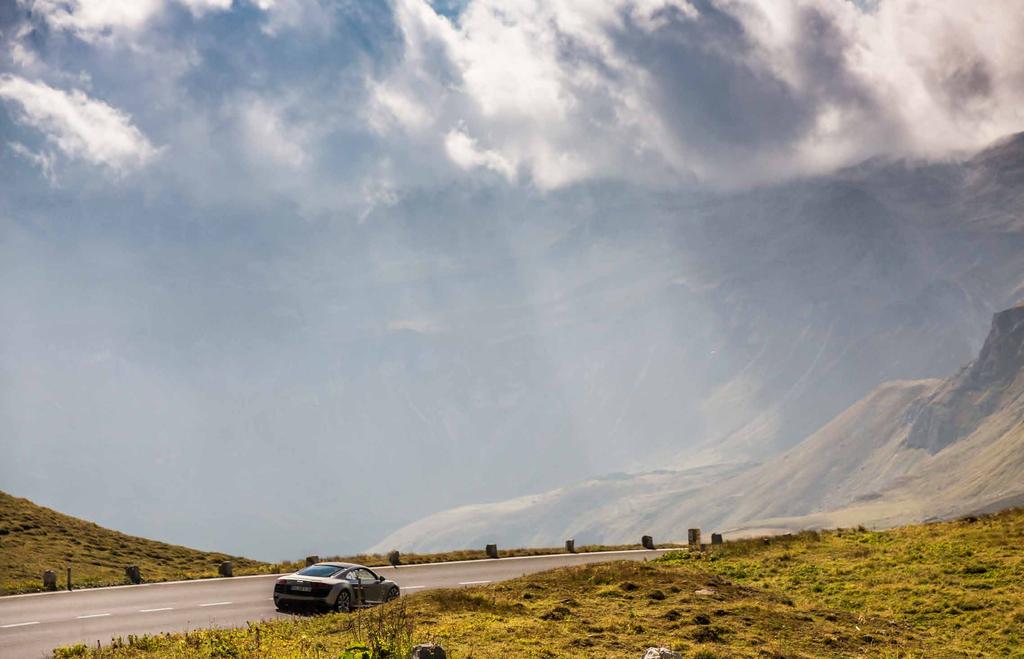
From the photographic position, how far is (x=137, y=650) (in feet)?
75.8

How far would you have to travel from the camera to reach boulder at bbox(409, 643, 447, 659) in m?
17.1

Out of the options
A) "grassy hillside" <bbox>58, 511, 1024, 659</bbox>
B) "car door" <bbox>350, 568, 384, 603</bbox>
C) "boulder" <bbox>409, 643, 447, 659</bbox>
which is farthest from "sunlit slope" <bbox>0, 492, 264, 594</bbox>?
"boulder" <bbox>409, 643, 447, 659</bbox>

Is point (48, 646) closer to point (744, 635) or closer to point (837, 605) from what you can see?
point (744, 635)

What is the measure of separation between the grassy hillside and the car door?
11.9ft

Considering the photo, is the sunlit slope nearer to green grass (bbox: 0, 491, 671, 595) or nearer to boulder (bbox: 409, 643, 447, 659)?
green grass (bbox: 0, 491, 671, 595)

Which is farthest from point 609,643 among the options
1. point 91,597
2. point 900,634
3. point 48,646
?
point 91,597

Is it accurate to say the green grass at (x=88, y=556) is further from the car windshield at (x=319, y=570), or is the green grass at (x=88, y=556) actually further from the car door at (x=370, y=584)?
the car door at (x=370, y=584)

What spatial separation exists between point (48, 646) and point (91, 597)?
13.2 metres

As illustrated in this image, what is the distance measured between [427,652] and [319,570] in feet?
52.1

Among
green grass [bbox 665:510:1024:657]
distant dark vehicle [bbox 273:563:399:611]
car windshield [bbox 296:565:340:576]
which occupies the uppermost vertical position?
car windshield [bbox 296:565:340:576]

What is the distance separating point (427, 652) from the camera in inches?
677

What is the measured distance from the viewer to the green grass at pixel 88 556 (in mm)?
46656

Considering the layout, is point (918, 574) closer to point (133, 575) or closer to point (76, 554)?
point (133, 575)

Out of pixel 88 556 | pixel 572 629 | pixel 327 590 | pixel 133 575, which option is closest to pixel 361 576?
pixel 327 590
